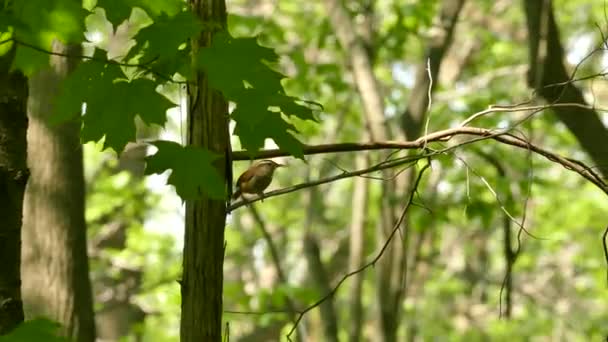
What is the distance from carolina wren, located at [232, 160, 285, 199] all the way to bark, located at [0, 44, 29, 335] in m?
0.44

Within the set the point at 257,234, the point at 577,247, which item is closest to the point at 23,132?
the point at 257,234

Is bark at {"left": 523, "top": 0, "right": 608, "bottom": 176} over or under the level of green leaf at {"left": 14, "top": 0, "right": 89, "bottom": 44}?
over

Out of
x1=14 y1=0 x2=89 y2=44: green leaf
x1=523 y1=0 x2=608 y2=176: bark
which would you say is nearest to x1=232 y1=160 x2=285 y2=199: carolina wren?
x1=14 y1=0 x2=89 y2=44: green leaf

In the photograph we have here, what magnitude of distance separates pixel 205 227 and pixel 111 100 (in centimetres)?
29

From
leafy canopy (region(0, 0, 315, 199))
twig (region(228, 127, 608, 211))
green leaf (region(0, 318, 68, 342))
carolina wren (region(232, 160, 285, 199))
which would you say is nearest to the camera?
green leaf (region(0, 318, 68, 342))

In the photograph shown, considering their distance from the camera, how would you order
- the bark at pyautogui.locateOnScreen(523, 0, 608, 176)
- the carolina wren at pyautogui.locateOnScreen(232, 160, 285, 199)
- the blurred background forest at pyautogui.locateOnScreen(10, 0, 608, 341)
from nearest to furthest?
the carolina wren at pyautogui.locateOnScreen(232, 160, 285, 199) → the bark at pyautogui.locateOnScreen(523, 0, 608, 176) → the blurred background forest at pyautogui.locateOnScreen(10, 0, 608, 341)

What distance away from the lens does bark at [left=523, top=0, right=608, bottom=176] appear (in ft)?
9.61

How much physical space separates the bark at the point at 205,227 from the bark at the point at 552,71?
1.67 m

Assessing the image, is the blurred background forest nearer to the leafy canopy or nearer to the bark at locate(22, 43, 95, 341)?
the leafy canopy

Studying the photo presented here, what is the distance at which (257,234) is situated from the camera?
1027 centimetres

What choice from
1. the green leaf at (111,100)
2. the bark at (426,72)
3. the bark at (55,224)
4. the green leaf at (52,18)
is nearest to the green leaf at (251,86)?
the green leaf at (111,100)

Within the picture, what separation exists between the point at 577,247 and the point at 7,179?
11.1 metres

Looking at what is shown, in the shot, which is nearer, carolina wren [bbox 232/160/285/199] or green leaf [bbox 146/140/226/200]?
green leaf [bbox 146/140/226/200]

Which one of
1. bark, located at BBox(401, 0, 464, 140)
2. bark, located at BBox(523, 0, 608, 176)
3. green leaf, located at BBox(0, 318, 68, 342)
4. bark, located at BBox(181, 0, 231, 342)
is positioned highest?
bark, located at BBox(401, 0, 464, 140)
